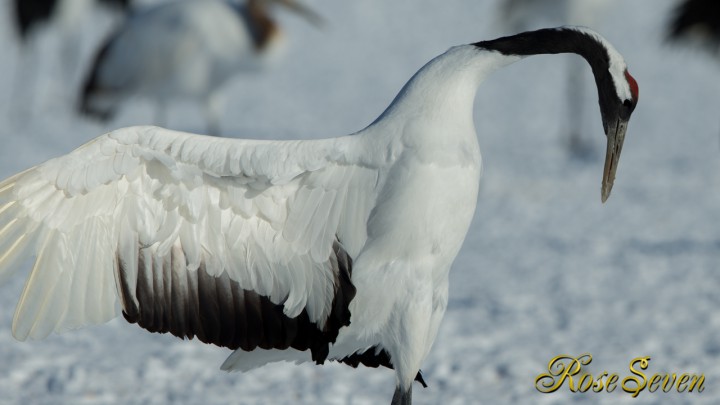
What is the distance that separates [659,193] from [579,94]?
2605mm

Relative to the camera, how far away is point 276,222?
3834 millimetres

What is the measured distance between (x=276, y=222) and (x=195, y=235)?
0.25 m

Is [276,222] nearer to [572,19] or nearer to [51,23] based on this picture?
[572,19]

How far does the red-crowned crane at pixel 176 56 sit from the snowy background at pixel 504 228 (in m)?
0.61

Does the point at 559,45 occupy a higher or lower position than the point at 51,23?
higher

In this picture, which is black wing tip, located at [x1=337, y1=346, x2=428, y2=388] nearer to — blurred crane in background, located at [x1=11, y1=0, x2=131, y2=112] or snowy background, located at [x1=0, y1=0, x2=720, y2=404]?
snowy background, located at [x1=0, y1=0, x2=720, y2=404]

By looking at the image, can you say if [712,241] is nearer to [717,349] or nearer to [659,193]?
[659,193]

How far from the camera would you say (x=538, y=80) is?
46.8 feet

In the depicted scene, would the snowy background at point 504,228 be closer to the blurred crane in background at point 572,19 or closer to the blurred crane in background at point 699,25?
the blurred crane in background at point 572,19

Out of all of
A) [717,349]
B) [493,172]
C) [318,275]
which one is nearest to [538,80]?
[493,172]

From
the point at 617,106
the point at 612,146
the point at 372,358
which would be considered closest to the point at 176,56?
the point at 372,358

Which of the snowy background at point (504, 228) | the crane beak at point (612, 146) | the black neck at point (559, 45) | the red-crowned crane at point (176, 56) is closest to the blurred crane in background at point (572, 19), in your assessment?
the snowy background at point (504, 228)

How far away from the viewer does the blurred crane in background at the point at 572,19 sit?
11.2 meters

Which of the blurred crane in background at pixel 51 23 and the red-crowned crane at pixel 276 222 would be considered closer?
the red-crowned crane at pixel 276 222
